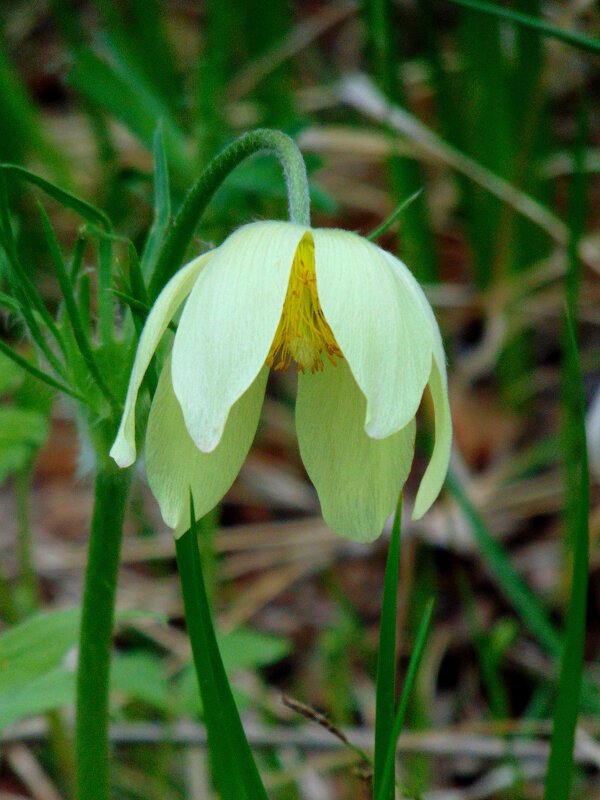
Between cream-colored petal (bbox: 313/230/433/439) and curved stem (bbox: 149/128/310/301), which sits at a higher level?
curved stem (bbox: 149/128/310/301)

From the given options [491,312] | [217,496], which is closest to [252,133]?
[217,496]

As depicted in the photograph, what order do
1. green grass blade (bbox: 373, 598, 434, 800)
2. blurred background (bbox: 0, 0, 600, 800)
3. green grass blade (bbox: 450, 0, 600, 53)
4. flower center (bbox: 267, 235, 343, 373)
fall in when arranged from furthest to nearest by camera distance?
blurred background (bbox: 0, 0, 600, 800) < green grass blade (bbox: 450, 0, 600, 53) < flower center (bbox: 267, 235, 343, 373) < green grass blade (bbox: 373, 598, 434, 800)

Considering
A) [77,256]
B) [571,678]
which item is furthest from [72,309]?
[571,678]

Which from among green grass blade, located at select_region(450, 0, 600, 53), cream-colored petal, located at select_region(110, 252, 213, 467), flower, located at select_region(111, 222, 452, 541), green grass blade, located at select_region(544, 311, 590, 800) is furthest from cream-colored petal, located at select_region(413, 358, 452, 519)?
green grass blade, located at select_region(450, 0, 600, 53)

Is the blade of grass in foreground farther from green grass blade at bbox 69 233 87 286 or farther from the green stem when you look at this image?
green grass blade at bbox 69 233 87 286

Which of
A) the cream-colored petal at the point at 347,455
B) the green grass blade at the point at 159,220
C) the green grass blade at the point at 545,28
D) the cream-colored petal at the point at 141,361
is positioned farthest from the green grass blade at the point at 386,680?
the green grass blade at the point at 545,28

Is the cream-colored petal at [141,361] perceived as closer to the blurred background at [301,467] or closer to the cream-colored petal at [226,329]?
the cream-colored petal at [226,329]
